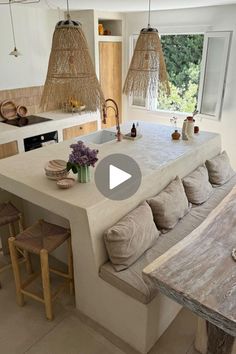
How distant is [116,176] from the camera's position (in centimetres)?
250

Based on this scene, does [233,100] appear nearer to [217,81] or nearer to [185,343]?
[217,81]

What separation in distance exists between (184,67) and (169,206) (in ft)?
11.4

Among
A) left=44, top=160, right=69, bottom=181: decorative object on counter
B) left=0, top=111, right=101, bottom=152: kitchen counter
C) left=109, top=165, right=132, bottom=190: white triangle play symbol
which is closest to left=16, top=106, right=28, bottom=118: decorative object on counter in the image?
left=0, top=111, right=101, bottom=152: kitchen counter

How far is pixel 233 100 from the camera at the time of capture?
454cm

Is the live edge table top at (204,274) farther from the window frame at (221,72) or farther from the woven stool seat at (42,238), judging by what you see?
the window frame at (221,72)

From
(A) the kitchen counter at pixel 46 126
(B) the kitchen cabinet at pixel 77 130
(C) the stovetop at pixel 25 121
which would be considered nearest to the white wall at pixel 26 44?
(C) the stovetop at pixel 25 121

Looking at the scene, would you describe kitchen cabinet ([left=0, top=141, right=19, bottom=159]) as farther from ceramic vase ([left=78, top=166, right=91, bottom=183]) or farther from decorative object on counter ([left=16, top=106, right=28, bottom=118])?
ceramic vase ([left=78, top=166, right=91, bottom=183])

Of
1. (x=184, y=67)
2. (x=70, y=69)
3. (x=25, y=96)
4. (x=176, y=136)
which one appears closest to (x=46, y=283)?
(x=70, y=69)

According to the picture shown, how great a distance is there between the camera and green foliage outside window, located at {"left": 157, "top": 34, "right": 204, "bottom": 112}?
4938 mm

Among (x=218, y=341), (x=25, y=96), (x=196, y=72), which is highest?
(x=196, y=72)

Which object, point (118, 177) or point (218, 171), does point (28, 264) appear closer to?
point (118, 177)

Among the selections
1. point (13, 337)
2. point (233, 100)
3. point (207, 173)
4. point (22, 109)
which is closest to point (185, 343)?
point (13, 337)

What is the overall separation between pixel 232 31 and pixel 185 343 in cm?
407

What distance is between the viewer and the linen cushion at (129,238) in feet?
6.68
